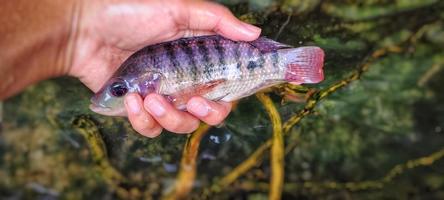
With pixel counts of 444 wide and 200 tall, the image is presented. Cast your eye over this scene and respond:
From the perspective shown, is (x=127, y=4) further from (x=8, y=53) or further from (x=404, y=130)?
(x=404, y=130)

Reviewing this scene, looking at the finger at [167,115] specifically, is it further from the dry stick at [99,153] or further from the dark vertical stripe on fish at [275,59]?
the dry stick at [99,153]

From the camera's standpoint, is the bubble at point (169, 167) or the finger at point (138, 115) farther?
the bubble at point (169, 167)

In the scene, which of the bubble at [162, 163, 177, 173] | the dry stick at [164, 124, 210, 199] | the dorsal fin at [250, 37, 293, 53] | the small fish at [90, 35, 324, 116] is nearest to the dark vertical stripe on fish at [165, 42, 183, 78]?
the small fish at [90, 35, 324, 116]

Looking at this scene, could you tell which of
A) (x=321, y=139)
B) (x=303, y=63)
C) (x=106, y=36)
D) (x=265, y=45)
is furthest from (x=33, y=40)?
(x=321, y=139)

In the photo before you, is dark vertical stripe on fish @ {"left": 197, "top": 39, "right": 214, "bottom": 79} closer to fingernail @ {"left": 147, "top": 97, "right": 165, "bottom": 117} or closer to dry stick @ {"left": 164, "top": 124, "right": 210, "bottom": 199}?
fingernail @ {"left": 147, "top": 97, "right": 165, "bottom": 117}

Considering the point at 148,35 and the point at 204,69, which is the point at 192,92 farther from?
the point at 148,35

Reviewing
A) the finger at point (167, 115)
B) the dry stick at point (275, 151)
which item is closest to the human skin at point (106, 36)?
the finger at point (167, 115)
